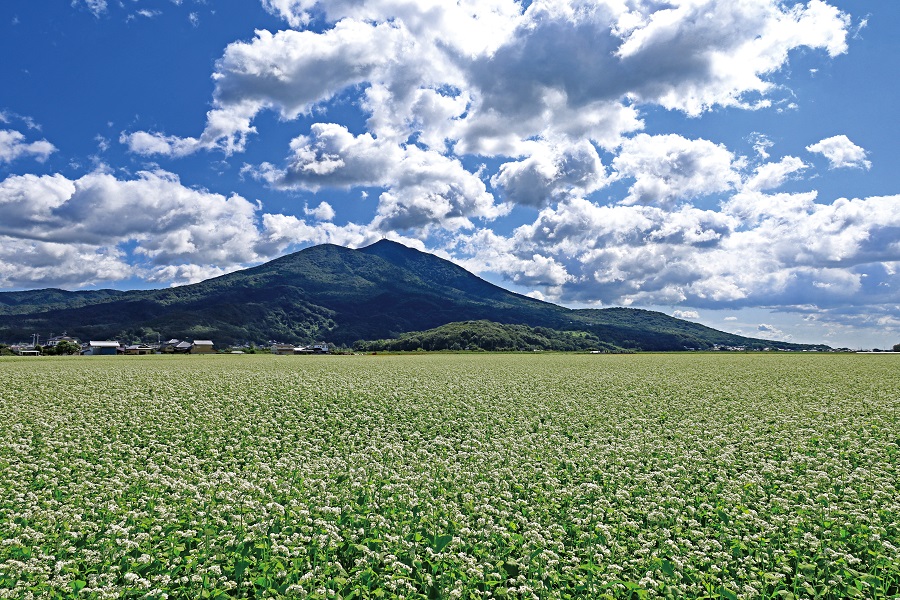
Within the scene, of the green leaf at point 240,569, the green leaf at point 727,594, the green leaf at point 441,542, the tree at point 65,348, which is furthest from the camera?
the tree at point 65,348

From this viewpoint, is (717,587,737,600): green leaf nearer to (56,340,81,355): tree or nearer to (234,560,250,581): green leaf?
(234,560,250,581): green leaf

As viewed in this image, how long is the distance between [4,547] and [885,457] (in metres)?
23.6

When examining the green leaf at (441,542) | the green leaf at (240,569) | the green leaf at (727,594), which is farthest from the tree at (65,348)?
the green leaf at (727,594)

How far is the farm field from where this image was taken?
29.9 ft

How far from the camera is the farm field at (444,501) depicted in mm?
9125

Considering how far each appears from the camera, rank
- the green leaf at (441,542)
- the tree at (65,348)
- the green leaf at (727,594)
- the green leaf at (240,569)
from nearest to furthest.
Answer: the green leaf at (727,594), the green leaf at (240,569), the green leaf at (441,542), the tree at (65,348)

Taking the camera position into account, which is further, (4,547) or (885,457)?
(885,457)

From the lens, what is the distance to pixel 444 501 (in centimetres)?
A: 1293

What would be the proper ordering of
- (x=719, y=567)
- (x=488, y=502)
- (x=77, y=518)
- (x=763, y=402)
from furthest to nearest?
(x=763, y=402) < (x=488, y=502) < (x=77, y=518) < (x=719, y=567)

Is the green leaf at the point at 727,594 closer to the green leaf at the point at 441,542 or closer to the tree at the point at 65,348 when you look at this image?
the green leaf at the point at 441,542

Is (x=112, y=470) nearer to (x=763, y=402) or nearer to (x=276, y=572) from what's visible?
(x=276, y=572)

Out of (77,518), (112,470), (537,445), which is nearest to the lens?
(77,518)

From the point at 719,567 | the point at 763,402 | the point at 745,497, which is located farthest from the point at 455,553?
the point at 763,402

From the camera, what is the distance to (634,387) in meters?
35.6
